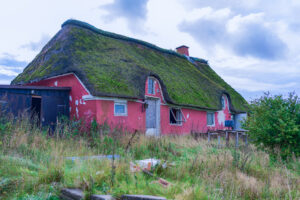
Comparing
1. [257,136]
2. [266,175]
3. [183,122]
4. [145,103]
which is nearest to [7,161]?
[266,175]

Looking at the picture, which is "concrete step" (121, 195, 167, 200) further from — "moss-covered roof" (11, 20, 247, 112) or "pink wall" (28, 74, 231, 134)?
"moss-covered roof" (11, 20, 247, 112)

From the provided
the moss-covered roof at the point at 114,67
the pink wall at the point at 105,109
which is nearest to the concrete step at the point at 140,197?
the pink wall at the point at 105,109

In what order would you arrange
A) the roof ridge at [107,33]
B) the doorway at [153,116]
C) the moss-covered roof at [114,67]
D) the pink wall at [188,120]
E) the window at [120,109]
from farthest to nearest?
the roof ridge at [107,33] < the pink wall at [188,120] < the doorway at [153,116] < the window at [120,109] < the moss-covered roof at [114,67]

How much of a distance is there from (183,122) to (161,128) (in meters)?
1.83

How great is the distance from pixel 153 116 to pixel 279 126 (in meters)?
7.32

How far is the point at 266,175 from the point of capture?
4730mm

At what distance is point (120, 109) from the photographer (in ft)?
34.5

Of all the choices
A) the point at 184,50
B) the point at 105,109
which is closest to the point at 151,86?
the point at 105,109

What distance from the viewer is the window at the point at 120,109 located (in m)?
10.3

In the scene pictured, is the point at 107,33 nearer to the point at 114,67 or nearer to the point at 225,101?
the point at 114,67

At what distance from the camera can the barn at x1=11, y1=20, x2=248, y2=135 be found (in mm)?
9898

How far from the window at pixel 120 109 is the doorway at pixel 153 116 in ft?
5.93

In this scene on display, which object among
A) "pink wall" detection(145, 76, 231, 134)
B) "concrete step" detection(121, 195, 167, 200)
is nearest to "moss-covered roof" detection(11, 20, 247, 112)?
"pink wall" detection(145, 76, 231, 134)

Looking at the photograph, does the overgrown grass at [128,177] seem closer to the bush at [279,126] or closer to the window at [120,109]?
the bush at [279,126]
